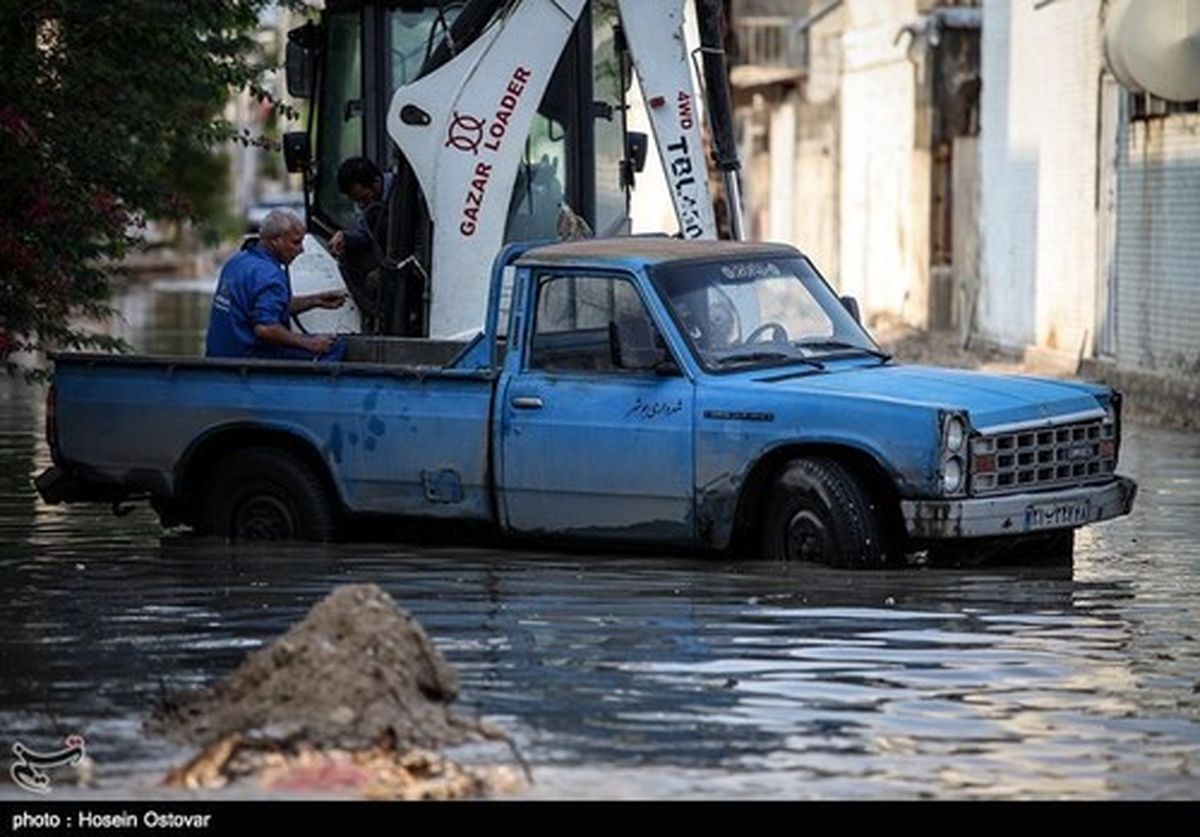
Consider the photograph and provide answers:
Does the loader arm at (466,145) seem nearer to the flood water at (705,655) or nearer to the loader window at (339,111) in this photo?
the flood water at (705,655)

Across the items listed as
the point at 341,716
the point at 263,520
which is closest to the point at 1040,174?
the point at 263,520

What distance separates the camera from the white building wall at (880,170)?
42750mm

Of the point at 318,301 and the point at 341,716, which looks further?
the point at 318,301

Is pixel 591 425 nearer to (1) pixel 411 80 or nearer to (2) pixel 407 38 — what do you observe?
(1) pixel 411 80

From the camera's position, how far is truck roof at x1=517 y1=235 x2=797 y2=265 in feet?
53.0

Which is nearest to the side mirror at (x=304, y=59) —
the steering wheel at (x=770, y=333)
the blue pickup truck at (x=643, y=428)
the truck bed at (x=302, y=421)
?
the truck bed at (x=302, y=421)

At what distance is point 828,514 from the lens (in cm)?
1523

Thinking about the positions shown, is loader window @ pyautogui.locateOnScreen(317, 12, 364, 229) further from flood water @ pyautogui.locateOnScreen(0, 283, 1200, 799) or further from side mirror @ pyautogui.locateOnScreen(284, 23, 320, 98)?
flood water @ pyautogui.locateOnScreen(0, 283, 1200, 799)

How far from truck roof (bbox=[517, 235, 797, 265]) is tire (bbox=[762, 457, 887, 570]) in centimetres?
136

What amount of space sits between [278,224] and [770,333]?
116 inches

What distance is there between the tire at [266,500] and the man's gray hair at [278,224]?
1226mm

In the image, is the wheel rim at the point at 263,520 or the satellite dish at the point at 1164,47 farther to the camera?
the satellite dish at the point at 1164,47

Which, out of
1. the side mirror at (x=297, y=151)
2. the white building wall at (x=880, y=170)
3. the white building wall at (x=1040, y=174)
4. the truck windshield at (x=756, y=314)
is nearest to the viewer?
the truck windshield at (x=756, y=314)

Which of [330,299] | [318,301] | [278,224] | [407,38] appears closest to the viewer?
[278,224]
